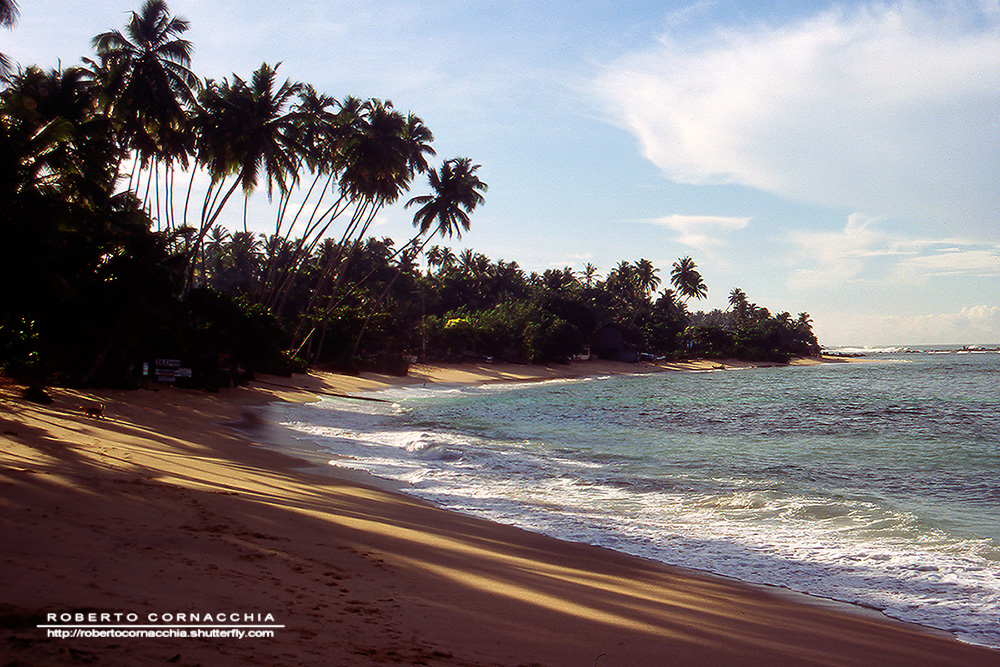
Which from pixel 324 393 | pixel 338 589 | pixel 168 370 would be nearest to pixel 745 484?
pixel 338 589

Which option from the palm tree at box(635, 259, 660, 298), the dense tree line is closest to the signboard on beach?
the dense tree line

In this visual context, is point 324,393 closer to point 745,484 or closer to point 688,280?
point 745,484

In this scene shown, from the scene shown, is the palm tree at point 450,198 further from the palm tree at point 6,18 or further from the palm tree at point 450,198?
the palm tree at point 6,18

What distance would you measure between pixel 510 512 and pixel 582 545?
1.81m

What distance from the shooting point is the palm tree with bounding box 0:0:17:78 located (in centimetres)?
1616

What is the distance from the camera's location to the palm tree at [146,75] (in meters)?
26.9

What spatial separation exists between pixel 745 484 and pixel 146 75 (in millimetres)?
28719

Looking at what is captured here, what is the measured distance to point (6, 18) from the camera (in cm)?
1639

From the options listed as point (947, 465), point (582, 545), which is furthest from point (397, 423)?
point (947, 465)

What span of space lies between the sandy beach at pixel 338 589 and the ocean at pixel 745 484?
3.23 feet

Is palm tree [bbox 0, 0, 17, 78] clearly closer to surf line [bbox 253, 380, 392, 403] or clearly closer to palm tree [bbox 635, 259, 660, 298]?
surf line [bbox 253, 380, 392, 403]

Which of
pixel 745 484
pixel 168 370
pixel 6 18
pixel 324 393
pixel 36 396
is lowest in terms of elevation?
pixel 324 393

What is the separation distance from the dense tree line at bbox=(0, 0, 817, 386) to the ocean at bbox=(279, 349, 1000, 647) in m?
5.53

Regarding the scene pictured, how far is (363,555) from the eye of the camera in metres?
5.67
